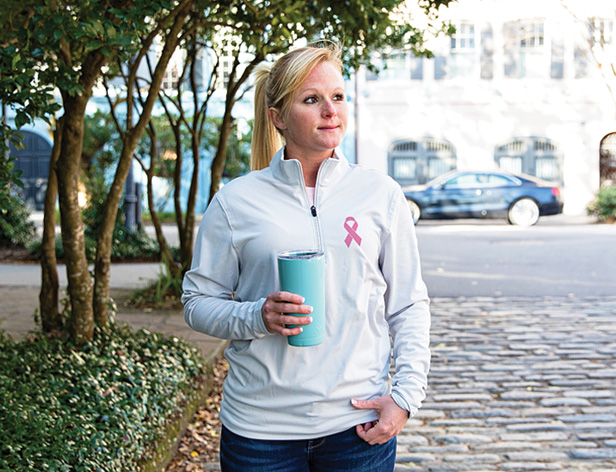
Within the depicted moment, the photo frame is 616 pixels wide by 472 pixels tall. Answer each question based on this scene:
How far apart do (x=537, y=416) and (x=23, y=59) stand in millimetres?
3717

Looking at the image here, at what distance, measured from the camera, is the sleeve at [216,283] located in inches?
82.7

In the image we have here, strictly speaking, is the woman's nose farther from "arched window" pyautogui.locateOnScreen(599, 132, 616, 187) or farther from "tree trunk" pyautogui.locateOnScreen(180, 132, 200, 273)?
"arched window" pyautogui.locateOnScreen(599, 132, 616, 187)

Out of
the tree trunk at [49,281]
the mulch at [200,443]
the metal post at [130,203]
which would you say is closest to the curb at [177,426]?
the mulch at [200,443]

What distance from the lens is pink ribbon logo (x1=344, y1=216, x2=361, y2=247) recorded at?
6.86 ft

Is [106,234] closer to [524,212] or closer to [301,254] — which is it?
[301,254]

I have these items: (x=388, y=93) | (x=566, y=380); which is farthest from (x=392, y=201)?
(x=388, y=93)

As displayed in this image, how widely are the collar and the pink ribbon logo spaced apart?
0.13 metres

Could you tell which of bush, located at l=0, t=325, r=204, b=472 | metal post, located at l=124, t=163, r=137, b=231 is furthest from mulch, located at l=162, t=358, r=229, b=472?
metal post, located at l=124, t=163, r=137, b=231

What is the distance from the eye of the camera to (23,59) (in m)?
3.83

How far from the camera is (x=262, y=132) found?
95.8 inches

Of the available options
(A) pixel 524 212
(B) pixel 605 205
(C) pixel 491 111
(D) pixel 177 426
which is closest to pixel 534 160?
(C) pixel 491 111

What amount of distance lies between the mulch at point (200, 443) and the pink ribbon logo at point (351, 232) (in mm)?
2509

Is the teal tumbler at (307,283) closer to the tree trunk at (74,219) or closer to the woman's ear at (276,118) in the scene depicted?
the woman's ear at (276,118)

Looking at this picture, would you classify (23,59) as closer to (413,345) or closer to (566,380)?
(413,345)
